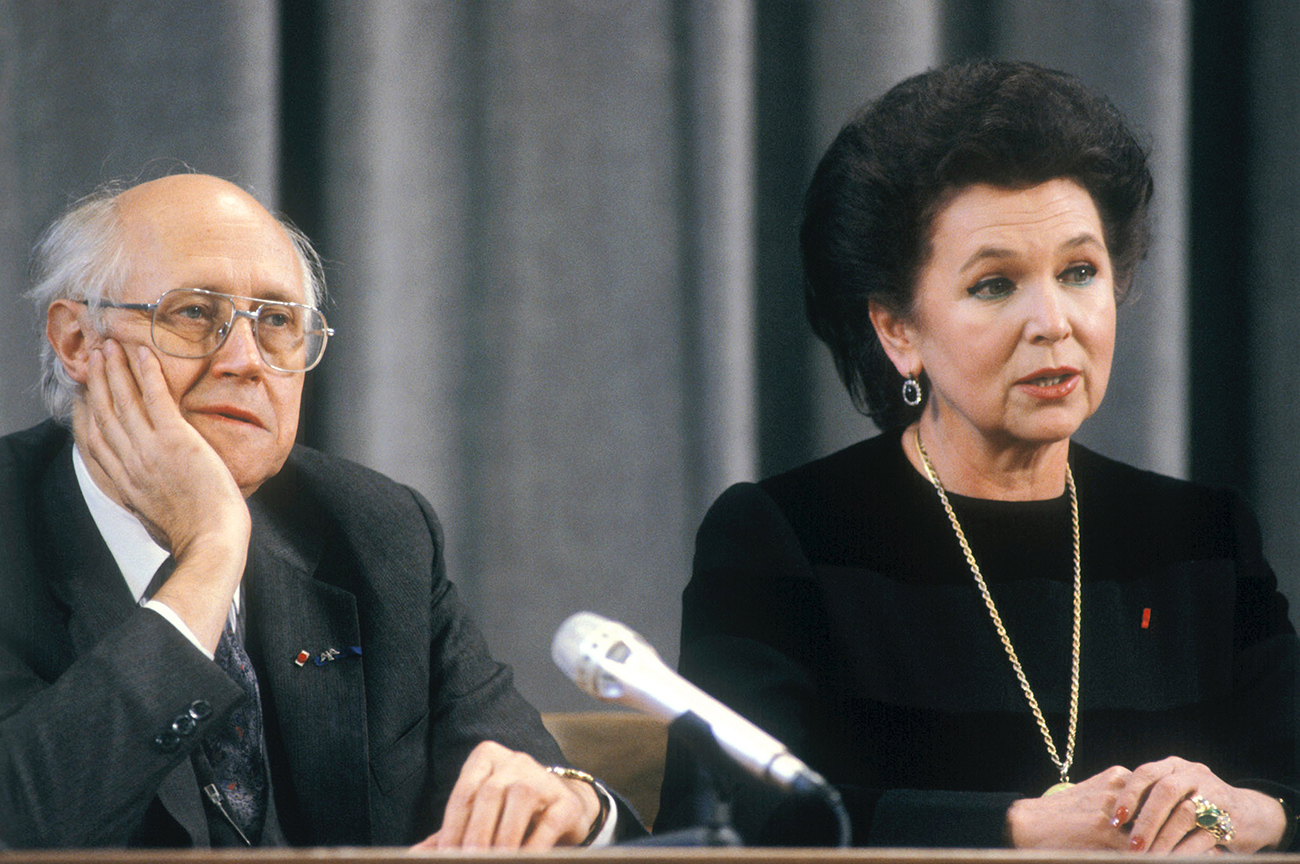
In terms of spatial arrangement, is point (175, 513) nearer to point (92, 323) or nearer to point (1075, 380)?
point (92, 323)

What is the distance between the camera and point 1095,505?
67.8 inches

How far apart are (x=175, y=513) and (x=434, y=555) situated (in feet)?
1.26

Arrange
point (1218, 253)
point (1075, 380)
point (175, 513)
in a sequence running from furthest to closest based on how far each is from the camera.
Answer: point (1218, 253)
point (1075, 380)
point (175, 513)

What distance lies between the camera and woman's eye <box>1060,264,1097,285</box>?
1.62 meters

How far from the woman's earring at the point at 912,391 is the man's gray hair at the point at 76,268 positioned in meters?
0.82

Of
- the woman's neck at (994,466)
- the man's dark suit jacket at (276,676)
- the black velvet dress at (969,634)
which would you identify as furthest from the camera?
the woman's neck at (994,466)

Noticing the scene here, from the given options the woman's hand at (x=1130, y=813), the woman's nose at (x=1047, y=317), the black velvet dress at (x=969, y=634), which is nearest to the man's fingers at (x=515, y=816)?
the black velvet dress at (x=969, y=634)

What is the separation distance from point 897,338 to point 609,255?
1.64ft

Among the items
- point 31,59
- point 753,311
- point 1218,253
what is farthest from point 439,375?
point 1218,253

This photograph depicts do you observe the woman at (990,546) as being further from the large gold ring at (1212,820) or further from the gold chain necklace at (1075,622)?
the large gold ring at (1212,820)

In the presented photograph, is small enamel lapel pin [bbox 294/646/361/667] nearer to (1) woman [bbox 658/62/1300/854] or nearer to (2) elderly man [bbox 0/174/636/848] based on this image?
(2) elderly man [bbox 0/174/636/848]

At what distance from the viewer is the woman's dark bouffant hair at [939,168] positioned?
1.60 m

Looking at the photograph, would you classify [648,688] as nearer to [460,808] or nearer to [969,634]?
[460,808]

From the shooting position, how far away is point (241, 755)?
142 centimetres
